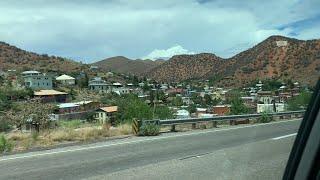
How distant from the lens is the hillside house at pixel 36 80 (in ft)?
447

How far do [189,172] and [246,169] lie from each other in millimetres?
1081

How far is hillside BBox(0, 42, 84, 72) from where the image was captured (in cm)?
15462

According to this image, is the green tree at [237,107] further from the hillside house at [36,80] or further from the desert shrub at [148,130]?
the hillside house at [36,80]

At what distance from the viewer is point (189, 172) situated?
438 inches

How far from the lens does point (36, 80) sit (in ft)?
449

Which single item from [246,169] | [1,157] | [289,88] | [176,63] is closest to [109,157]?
[1,157]

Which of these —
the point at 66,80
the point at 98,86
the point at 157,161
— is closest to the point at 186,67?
the point at 98,86

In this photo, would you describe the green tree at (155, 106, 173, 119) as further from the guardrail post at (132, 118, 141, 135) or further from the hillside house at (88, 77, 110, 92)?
the hillside house at (88, 77, 110, 92)

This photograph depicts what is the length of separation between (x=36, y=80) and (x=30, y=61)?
28.4m

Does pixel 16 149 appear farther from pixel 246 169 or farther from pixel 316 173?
pixel 316 173

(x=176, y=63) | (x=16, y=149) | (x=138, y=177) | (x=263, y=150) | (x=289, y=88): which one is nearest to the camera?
(x=289, y=88)

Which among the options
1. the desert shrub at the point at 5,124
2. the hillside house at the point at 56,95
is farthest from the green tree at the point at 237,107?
the hillside house at the point at 56,95

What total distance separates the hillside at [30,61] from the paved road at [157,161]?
447ft

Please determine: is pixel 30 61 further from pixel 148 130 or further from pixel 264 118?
pixel 148 130
